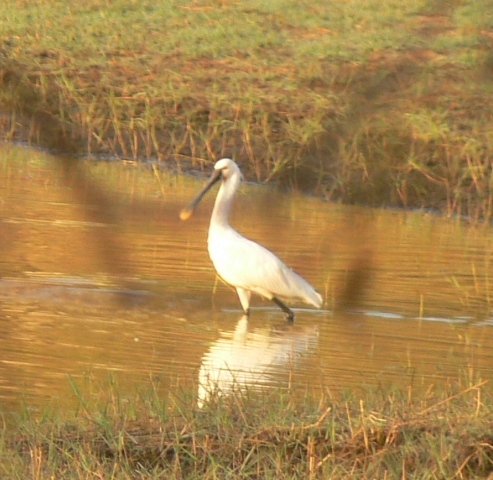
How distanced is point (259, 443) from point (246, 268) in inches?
160

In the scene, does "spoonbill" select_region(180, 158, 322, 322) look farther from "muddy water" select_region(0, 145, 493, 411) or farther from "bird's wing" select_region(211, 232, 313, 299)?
"muddy water" select_region(0, 145, 493, 411)

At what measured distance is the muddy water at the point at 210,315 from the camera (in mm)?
5637

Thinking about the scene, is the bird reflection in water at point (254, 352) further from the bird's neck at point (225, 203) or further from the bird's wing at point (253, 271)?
the bird's neck at point (225, 203)

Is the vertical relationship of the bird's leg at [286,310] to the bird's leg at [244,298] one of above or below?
below

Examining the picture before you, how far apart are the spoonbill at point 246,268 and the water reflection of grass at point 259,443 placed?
3636 millimetres

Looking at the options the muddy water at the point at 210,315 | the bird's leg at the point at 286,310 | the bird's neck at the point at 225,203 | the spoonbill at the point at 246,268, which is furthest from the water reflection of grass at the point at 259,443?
the bird's neck at the point at 225,203

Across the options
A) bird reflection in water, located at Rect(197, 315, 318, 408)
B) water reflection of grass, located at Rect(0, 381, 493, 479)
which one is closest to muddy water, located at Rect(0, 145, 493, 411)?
bird reflection in water, located at Rect(197, 315, 318, 408)

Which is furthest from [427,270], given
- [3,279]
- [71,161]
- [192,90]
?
[71,161]

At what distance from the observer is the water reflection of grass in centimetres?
369

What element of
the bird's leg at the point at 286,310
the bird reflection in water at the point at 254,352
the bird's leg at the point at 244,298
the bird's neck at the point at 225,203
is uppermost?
the bird's neck at the point at 225,203

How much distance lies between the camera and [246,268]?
7871 mm

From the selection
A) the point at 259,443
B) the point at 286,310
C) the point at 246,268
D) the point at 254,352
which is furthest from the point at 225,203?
the point at 259,443

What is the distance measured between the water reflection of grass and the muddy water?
0.35 metres

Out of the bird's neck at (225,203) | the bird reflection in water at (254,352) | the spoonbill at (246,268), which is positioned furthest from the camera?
the bird's neck at (225,203)
